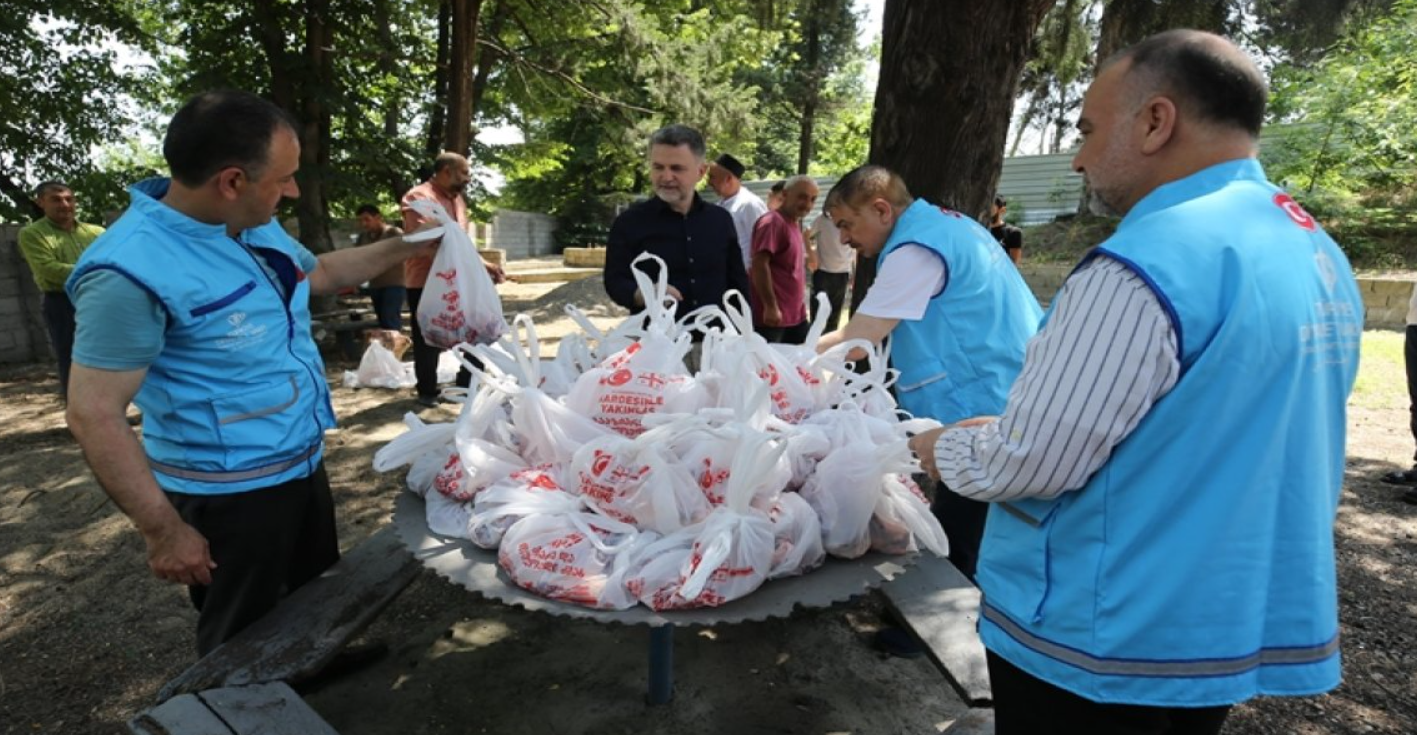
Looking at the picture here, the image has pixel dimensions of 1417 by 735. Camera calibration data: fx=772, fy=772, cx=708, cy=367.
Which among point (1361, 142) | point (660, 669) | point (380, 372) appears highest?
point (1361, 142)

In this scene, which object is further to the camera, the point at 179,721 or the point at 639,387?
the point at 639,387

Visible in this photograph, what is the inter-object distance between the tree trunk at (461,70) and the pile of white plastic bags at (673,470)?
25.9 ft

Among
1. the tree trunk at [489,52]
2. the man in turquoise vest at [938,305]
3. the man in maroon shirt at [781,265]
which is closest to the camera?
the man in turquoise vest at [938,305]

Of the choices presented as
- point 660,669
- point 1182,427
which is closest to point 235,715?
point 660,669

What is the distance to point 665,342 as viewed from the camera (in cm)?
216

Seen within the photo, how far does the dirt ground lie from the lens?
265 cm

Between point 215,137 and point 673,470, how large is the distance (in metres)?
1.31

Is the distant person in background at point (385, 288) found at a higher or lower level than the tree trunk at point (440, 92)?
lower

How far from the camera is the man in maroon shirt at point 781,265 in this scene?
5.51m

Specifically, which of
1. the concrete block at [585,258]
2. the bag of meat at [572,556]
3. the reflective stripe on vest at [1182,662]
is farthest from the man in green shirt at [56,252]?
the concrete block at [585,258]

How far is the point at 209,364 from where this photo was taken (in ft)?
6.12

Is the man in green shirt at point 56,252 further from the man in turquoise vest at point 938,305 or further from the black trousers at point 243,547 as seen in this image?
the man in turquoise vest at point 938,305

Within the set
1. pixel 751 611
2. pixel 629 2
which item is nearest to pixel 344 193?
pixel 629 2

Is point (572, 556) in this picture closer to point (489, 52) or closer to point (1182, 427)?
point (1182, 427)
